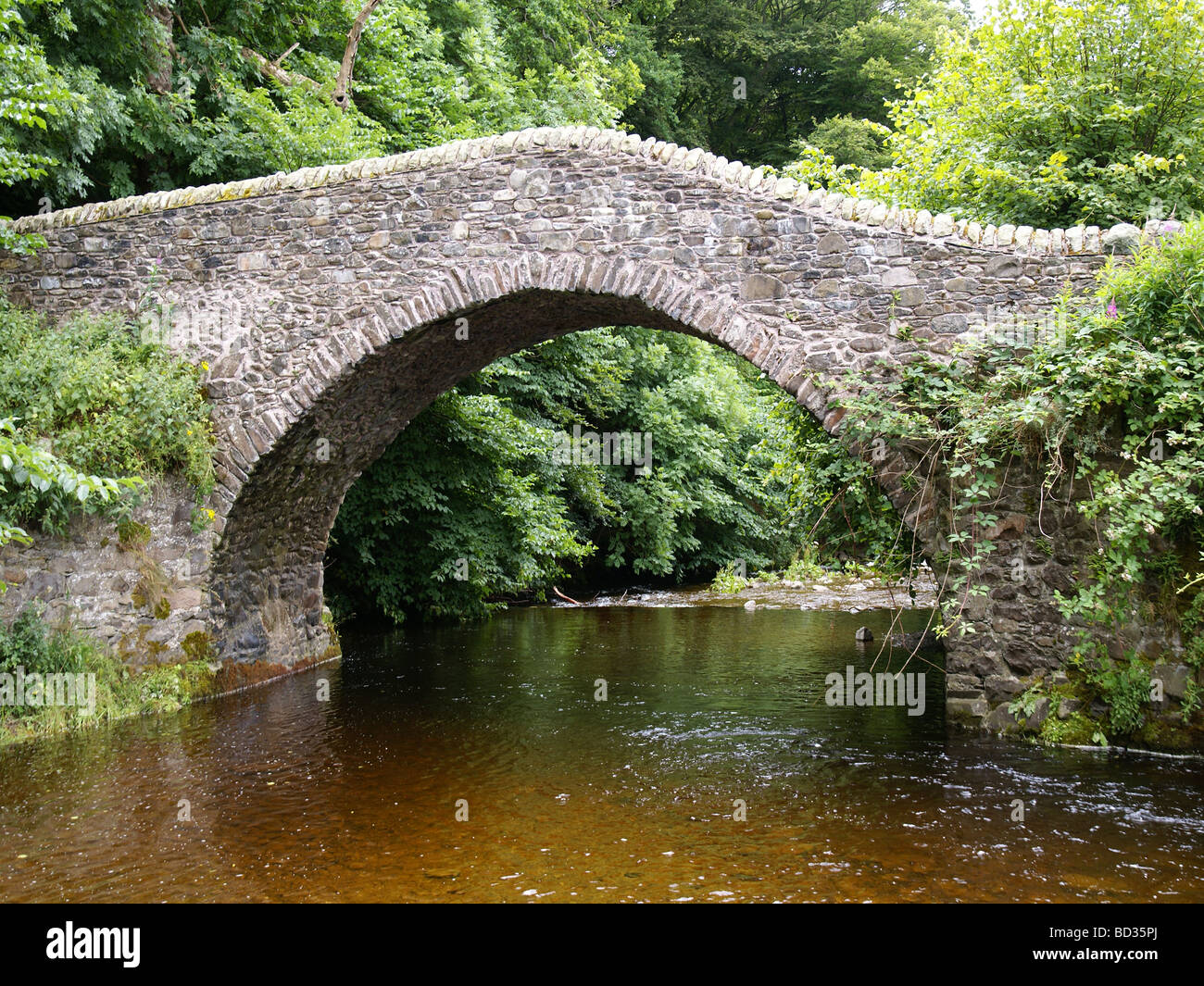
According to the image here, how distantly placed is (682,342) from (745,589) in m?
6.02

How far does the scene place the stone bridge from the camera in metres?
6.71

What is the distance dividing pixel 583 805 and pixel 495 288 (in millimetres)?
4222

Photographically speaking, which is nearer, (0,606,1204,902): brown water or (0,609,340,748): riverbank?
(0,606,1204,902): brown water

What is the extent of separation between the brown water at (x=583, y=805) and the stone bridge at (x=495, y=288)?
1140mm

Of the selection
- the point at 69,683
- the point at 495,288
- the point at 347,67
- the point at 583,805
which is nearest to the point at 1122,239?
the point at 495,288

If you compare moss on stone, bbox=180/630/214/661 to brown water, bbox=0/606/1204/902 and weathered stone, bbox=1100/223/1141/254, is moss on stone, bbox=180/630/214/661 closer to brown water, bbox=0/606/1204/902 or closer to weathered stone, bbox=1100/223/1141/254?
brown water, bbox=0/606/1204/902

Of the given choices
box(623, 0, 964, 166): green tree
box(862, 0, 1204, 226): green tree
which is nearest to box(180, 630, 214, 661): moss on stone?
box(862, 0, 1204, 226): green tree

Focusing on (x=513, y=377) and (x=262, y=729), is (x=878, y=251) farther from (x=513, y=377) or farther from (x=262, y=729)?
(x=513, y=377)

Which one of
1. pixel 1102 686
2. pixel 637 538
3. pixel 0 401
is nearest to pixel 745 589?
pixel 637 538

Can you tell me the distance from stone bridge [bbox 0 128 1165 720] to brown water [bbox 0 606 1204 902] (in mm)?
1140

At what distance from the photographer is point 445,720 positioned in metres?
7.69

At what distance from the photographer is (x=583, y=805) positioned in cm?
546

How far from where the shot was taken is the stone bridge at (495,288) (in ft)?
22.0

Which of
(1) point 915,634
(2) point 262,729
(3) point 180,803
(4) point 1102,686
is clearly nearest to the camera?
(3) point 180,803
